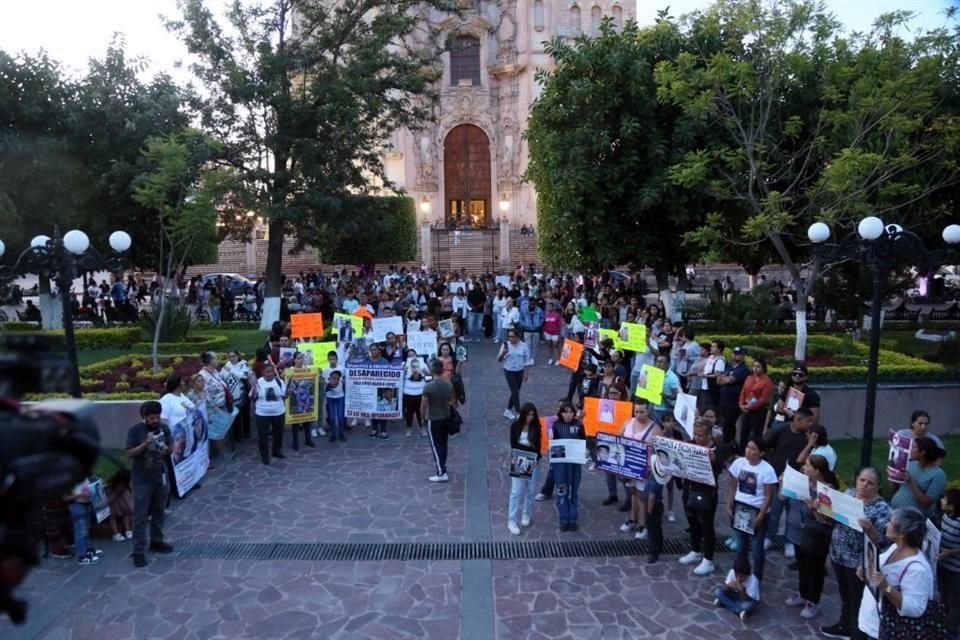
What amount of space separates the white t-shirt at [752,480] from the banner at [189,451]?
663 centimetres

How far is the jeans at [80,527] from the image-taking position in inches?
327

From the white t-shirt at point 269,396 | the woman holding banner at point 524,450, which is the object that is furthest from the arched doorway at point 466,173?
the woman holding banner at point 524,450

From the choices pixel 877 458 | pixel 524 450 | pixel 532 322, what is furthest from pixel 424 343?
pixel 877 458

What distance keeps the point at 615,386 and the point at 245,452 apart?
244 inches

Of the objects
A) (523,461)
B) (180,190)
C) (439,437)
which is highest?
(180,190)

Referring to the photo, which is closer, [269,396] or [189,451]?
[189,451]

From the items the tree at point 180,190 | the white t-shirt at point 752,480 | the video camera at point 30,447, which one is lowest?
the white t-shirt at point 752,480

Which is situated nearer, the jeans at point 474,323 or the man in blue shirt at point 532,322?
the man in blue shirt at point 532,322

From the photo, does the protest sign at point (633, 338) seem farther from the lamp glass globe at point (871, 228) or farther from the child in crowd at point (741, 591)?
the child in crowd at point (741, 591)

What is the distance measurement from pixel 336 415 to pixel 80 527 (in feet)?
16.5

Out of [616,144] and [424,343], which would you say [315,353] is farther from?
[616,144]

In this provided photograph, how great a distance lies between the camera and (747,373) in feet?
37.8

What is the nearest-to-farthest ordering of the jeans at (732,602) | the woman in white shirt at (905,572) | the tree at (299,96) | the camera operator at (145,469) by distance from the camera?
the woman in white shirt at (905,572) < the jeans at (732,602) < the camera operator at (145,469) < the tree at (299,96)

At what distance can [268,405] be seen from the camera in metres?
11.4
